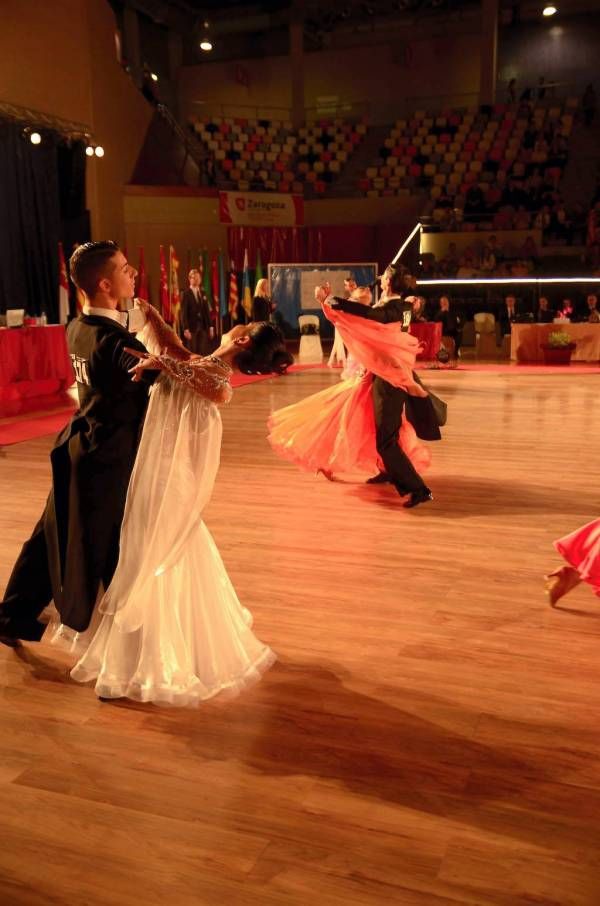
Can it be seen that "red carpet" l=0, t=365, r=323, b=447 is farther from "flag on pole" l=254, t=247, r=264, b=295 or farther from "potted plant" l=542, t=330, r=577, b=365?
"flag on pole" l=254, t=247, r=264, b=295

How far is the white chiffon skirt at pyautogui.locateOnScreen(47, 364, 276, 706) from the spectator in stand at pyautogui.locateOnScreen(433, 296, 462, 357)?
10941 mm

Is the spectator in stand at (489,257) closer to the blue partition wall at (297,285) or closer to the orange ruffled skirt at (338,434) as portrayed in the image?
the blue partition wall at (297,285)

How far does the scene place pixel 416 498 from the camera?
4.73 meters

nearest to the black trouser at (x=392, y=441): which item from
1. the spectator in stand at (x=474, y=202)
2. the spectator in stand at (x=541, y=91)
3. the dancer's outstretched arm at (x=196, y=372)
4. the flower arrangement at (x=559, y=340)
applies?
the dancer's outstretched arm at (x=196, y=372)

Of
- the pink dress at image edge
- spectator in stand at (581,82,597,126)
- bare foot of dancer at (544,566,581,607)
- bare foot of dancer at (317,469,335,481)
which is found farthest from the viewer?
spectator in stand at (581,82,597,126)

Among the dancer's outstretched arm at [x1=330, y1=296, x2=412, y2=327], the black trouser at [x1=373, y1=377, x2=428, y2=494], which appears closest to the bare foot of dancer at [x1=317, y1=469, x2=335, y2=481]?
the black trouser at [x1=373, y1=377, x2=428, y2=494]

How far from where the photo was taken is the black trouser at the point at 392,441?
4.75 metres

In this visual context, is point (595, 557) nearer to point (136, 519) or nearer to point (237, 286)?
point (136, 519)

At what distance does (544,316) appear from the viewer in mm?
12930

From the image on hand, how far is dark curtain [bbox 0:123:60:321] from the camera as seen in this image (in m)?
11.9

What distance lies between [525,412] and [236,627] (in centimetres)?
605

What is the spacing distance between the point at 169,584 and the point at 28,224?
11.5m

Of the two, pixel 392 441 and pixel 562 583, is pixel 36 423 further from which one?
pixel 562 583

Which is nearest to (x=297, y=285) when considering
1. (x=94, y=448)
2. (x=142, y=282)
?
(x=142, y=282)
